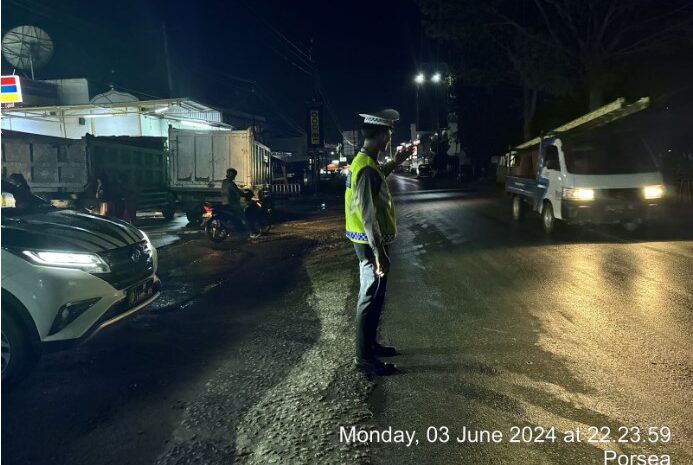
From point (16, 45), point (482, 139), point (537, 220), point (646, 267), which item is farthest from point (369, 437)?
point (482, 139)

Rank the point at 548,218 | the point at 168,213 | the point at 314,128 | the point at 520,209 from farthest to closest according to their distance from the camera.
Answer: the point at 314,128
the point at 168,213
the point at 520,209
the point at 548,218

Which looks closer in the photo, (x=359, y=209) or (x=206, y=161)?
(x=359, y=209)


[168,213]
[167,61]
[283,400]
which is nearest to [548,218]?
[283,400]

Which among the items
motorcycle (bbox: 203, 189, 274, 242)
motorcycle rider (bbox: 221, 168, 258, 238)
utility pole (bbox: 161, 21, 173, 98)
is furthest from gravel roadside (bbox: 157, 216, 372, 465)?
utility pole (bbox: 161, 21, 173, 98)

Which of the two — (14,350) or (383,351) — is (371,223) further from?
(14,350)

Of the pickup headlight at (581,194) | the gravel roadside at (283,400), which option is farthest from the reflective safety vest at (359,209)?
the pickup headlight at (581,194)

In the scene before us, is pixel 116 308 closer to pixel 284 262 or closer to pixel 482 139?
pixel 284 262

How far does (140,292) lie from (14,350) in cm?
119

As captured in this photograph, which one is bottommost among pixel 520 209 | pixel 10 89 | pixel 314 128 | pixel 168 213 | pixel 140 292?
pixel 140 292

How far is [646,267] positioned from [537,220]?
6.96 metres

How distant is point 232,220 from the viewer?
12.9 metres

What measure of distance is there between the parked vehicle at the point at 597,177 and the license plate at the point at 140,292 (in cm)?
832

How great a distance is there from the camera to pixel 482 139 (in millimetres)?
48281

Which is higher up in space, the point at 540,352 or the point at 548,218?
the point at 548,218
